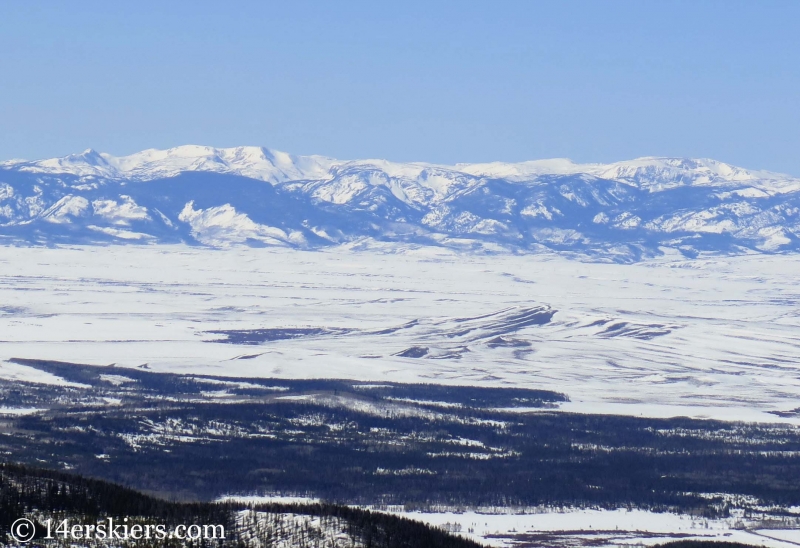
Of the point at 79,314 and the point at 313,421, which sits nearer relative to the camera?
the point at 313,421

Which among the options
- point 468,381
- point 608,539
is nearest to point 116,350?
point 468,381


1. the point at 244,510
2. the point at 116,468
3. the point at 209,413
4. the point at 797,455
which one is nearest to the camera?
the point at 244,510

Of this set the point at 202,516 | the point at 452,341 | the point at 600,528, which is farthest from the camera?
Answer: the point at 452,341

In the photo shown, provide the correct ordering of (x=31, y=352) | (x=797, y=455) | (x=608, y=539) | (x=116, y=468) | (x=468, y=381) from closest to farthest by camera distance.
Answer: (x=608, y=539) → (x=116, y=468) → (x=797, y=455) → (x=468, y=381) → (x=31, y=352)

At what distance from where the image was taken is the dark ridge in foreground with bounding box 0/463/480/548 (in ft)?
105

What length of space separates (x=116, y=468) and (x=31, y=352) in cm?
5676

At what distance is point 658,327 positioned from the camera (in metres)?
151

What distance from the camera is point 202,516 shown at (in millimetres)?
33031

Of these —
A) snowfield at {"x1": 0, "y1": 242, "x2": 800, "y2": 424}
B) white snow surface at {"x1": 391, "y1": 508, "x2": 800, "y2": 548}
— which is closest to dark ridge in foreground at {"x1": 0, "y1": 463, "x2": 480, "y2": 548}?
white snow surface at {"x1": 391, "y1": 508, "x2": 800, "y2": 548}

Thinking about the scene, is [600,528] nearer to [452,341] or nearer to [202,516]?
[202,516]

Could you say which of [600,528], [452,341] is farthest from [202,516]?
[452,341]

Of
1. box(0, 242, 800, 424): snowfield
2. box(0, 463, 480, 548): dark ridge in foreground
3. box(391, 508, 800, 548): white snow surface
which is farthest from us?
box(0, 242, 800, 424): snowfield

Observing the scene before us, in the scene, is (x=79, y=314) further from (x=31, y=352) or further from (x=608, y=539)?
(x=608, y=539)

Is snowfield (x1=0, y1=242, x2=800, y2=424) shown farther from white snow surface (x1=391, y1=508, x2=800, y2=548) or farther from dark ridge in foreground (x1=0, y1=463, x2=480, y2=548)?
dark ridge in foreground (x1=0, y1=463, x2=480, y2=548)
